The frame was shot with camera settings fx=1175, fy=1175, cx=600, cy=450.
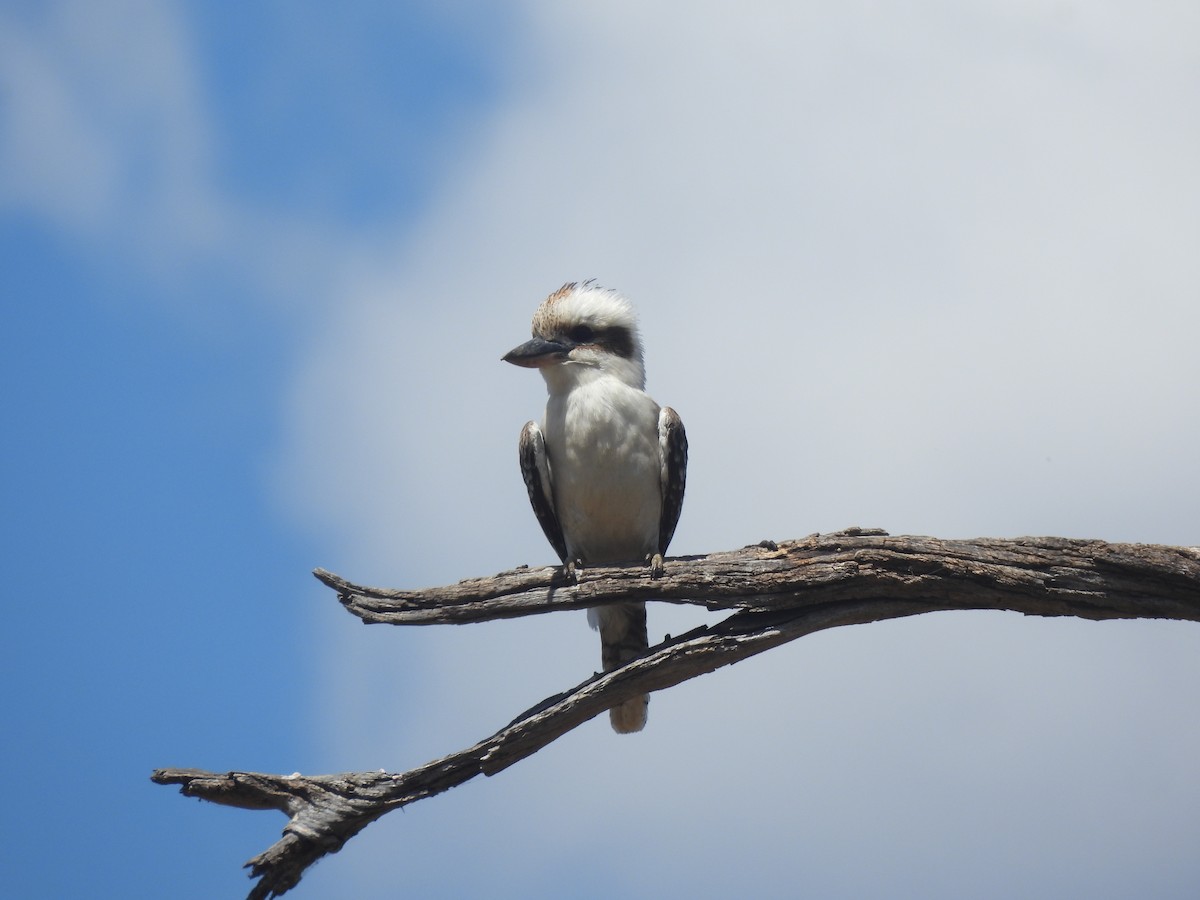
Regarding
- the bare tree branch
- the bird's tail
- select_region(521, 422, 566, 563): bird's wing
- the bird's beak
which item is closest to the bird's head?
the bird's beak

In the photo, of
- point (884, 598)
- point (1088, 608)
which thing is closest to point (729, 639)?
point (884, 598)

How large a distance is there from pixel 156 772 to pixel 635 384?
3.48m

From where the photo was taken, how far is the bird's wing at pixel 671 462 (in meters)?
6.69

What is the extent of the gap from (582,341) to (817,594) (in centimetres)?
239

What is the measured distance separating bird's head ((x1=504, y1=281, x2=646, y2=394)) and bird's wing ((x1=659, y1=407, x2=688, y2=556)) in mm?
402

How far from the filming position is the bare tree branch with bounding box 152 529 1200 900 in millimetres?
5305

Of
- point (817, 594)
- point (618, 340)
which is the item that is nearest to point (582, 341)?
point (618, 340)

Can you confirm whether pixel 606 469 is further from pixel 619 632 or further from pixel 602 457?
pixel 619 632

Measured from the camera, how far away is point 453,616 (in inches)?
218

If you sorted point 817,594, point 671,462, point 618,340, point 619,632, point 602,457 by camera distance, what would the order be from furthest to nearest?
point 618,340 → point 619,632 → point 671,462 → point 602,457 → point 817,594

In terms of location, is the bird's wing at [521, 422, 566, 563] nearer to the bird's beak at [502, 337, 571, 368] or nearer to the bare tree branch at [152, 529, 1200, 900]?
the bird's beak at [502, 337, 571, 368]

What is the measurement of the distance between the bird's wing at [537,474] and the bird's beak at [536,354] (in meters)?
0.36

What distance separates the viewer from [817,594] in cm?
539

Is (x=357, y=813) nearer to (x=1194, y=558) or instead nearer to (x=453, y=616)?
(x=453, y=616)
